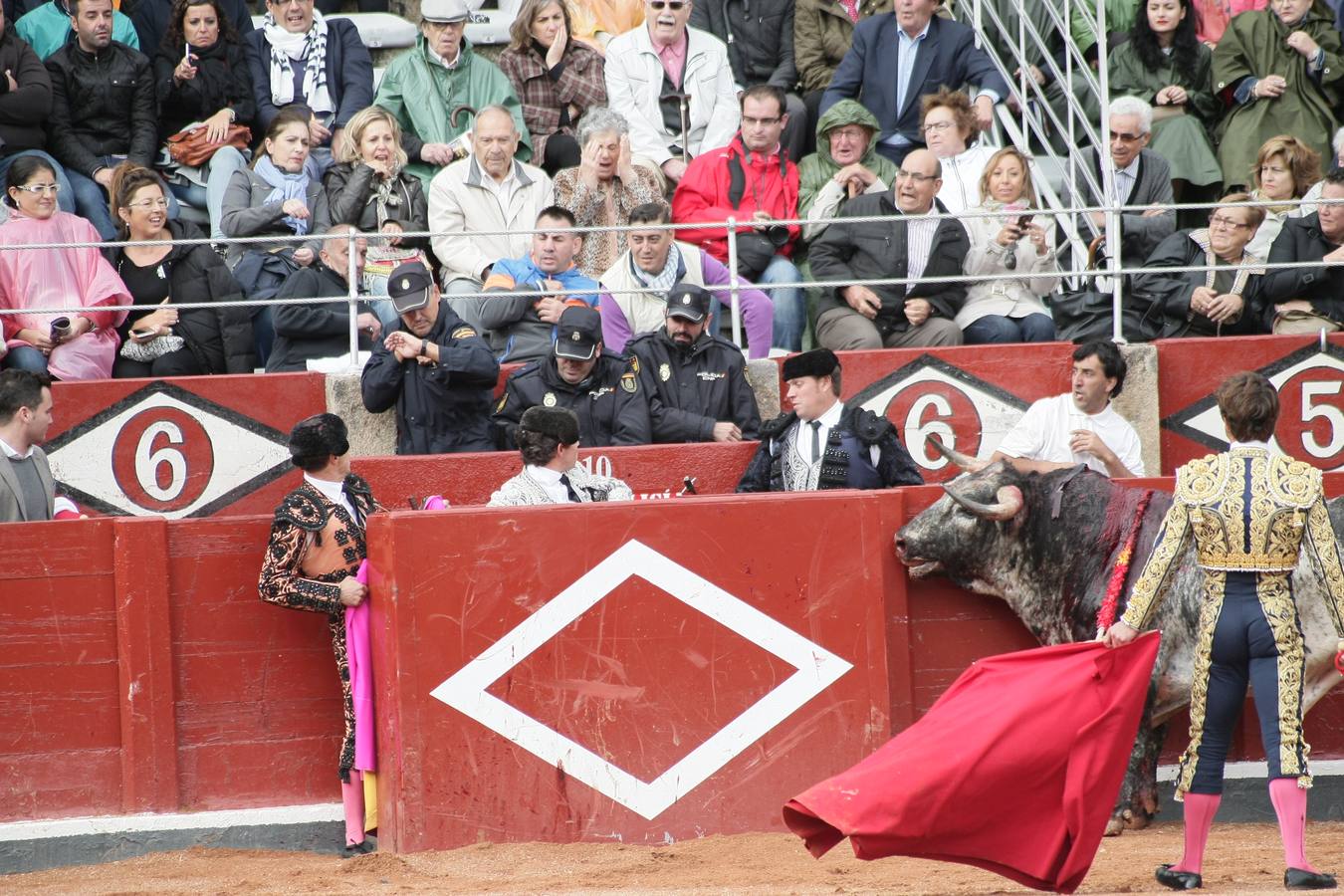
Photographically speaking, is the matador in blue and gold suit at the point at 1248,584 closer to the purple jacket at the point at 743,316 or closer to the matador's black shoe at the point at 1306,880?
the matador's black shoe at the point at 1306,880

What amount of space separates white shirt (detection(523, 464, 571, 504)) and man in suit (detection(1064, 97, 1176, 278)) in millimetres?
4151

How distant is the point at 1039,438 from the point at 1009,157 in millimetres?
1962

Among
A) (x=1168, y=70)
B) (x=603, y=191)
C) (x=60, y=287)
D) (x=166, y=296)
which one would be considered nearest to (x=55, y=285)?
(x=60, y=287)

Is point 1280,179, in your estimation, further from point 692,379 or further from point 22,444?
point 22,444

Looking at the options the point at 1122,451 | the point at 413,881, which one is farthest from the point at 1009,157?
the point at 413,881

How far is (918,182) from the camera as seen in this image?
30.9ft

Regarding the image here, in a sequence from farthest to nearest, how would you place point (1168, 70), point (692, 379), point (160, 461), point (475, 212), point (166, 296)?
1. point (1168, 70)
2. point (475, 212)
3. point (166, 296)
4. point (160, 461)
5. point (692, 379)

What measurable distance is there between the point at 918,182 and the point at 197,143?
4310 millimetres

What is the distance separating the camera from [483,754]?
6.70 meters

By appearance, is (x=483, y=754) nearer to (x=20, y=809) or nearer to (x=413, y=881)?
(x=413, y=881)

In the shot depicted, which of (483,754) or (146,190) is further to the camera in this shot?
(146,190)

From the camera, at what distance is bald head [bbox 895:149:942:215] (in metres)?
9.43

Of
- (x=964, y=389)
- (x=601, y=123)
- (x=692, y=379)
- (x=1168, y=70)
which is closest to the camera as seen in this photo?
(x=692, y=379)

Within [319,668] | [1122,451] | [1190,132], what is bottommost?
[319,668]
